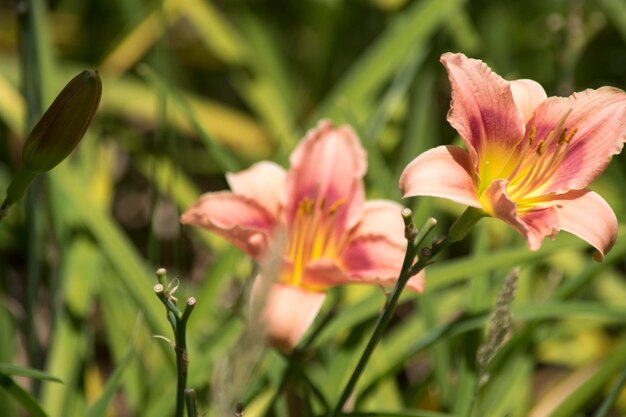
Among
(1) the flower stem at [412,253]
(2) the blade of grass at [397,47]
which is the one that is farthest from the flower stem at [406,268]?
(2) the blade of grass at [397,47]

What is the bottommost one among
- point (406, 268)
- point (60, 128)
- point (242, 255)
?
point (242, 255)

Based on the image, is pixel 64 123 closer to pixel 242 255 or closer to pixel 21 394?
pixel 21 394

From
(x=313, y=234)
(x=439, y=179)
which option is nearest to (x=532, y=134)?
(x=439, y=179)

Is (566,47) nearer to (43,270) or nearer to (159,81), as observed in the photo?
(159,81)

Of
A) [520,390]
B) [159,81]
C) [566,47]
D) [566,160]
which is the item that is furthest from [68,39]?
[566,160]

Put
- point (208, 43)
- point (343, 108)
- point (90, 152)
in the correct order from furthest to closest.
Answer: point (208, 43), point (90, 152), point (343, 108)

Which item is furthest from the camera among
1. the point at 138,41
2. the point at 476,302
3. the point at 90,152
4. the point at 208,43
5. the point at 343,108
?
the point at 208,43

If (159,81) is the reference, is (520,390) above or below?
below

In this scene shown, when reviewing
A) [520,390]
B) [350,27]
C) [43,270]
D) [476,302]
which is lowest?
[520,390]
